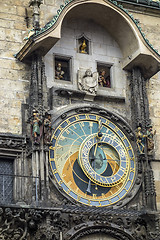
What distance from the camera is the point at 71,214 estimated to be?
1491cm

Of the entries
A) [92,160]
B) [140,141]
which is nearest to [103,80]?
[140,141]

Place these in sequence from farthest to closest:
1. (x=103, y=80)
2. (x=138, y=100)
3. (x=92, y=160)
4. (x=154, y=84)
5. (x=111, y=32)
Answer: (x=154, y=84)
(x=111, y=32)
(x=103, y=80)
(x=138, y=100)
(x=92, y=160)

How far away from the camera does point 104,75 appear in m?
16.9

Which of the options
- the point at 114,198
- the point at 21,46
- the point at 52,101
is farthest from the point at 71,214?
the point at 21,46

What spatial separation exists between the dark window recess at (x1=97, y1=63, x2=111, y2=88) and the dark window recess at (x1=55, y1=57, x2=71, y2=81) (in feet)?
2.36

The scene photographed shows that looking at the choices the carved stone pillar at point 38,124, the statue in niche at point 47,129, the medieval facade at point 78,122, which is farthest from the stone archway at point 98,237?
the statue in niche at point 47,129

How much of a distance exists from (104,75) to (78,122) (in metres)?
1.50

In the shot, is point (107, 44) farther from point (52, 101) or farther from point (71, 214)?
point (71, 214)

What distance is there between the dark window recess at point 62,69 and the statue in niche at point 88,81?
275 mm

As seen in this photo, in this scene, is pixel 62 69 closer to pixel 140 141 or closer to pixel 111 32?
pixel 111 32

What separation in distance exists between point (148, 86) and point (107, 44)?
1285mm

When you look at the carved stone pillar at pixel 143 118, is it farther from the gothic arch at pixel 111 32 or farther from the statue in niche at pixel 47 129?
the statue in niche at pixel 47 129

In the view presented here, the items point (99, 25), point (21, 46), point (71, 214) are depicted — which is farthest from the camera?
point (99, 25)

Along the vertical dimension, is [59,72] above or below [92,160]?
above
